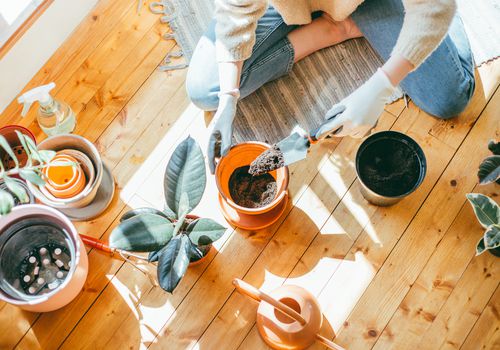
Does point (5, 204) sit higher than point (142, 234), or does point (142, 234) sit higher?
point (5, 204)

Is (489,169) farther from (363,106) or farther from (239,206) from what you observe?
→ (239,206)

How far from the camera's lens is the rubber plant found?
1036 millimetres

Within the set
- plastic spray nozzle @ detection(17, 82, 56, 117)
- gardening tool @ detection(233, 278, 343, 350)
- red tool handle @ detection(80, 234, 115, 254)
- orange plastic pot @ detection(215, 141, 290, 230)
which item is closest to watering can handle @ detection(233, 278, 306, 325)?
gardening tool @ detection(233, 278, 343, 350)

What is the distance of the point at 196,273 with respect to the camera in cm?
140

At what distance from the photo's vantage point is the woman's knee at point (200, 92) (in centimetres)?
143

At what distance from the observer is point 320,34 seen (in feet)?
4.97

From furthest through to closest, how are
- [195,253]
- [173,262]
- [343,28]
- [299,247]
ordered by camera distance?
1. [343,28]
2. [299,247]
3. [195,253]
4. [173,262]

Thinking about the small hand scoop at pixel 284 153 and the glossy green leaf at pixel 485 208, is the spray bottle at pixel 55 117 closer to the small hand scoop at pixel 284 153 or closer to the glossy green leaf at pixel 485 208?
the small hand scoop at pixel 284 153

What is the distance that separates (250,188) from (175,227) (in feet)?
1.13

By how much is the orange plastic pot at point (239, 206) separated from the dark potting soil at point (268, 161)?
0.03m

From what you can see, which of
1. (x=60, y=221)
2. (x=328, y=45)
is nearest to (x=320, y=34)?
(x=328, y=45)

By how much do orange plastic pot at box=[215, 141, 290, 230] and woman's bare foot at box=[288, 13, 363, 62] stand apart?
393mm

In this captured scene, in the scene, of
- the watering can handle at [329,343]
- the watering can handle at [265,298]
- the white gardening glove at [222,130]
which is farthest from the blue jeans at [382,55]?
the watering can handle at [329,343]

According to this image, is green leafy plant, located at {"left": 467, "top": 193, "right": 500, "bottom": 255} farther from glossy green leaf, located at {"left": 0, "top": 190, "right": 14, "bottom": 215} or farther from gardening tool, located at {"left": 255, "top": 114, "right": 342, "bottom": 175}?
glossy green leaf, located at {"left": 0, "top": 190, "right": 14, "bottom": 215}
